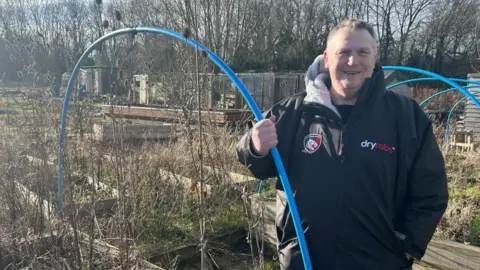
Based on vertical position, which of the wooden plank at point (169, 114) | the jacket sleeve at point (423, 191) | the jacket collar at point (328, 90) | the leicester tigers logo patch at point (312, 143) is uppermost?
the jacket collar at point (328, 90)

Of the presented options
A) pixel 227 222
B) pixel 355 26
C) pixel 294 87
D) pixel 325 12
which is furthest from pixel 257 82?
pixel 325 12

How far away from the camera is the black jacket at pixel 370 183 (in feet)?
6.05

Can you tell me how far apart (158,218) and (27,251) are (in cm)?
175

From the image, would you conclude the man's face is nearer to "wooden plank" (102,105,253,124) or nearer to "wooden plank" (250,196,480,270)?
"wooden plank" (250,196,480,270)

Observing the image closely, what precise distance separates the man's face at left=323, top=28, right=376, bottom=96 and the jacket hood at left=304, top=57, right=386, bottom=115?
4cm

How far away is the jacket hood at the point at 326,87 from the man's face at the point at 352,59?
4 cm

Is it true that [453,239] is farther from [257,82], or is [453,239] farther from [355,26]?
[257,82]

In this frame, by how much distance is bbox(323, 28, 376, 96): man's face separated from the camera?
191 cm

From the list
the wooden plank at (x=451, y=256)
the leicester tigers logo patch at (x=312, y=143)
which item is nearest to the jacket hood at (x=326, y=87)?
the leicester tigers logo patch at (x=312, y=143)

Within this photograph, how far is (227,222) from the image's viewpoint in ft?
16.2

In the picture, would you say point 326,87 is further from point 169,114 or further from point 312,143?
point 169,114

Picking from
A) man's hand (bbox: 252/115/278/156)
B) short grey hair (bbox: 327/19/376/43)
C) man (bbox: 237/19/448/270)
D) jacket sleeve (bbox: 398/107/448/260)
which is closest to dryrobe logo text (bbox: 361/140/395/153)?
man (bbox: 237/19/448/270)

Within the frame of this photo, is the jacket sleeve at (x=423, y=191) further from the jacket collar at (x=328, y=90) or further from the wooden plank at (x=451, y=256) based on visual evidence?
the wooden plank at (x=451, y=256)

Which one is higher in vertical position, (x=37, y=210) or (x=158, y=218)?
(x=37, y=210)
